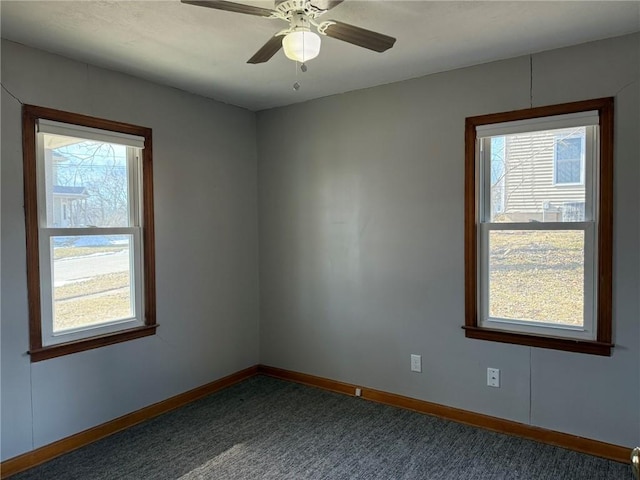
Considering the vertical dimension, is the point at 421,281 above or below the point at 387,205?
below

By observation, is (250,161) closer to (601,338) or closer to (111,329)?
(111,329)

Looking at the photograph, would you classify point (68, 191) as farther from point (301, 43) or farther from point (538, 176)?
point (538, 176)

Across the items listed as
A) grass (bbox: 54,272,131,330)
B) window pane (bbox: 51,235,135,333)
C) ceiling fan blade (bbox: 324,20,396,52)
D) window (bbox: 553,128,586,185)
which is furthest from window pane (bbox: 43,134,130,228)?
window (bbox: 553,128,586,185)

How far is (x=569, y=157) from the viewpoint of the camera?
2.84 m

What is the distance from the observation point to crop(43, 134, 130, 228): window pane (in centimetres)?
283

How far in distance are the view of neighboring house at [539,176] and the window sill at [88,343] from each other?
2693mm

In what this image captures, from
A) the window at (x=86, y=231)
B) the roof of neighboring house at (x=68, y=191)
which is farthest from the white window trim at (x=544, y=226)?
the roof of neighboring house at (x=68, y=191)

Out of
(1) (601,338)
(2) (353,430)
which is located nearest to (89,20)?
(2) (353,430)

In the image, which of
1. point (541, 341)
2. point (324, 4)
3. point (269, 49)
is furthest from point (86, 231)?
point (541, 341)

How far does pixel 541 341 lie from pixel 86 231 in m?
3.10

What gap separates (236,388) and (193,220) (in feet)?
5.01

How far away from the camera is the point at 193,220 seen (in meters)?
3.71

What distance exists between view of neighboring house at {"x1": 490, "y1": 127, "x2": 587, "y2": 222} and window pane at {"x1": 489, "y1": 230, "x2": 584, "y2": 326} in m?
0.14

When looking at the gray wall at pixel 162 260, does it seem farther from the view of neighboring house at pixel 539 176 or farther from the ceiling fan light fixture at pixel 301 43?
the view of neighboring house at pixel 539 176
